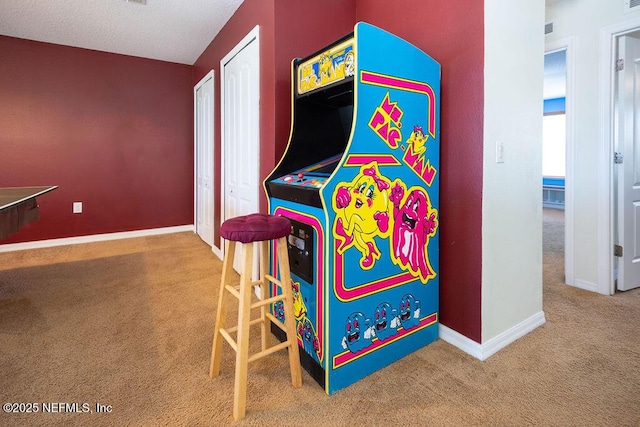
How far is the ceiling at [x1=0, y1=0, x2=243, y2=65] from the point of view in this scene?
3117 mm

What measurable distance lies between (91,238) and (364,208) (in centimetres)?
433

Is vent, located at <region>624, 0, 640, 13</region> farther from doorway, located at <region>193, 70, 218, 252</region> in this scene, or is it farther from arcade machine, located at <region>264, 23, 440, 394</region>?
doorway, located at <region>193, 70, 218, 252</region>

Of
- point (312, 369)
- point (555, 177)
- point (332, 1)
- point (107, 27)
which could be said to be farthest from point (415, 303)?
point (555, 177)

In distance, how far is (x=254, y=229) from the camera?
138cm

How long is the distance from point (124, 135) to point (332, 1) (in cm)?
347

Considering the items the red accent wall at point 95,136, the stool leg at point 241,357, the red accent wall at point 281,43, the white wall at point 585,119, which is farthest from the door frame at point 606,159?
the red accent wall at point 95,136

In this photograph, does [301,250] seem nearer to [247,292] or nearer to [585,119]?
[247,292]

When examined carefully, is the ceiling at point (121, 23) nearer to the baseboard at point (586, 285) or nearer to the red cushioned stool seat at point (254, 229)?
the red cushioned stool seat at point (254, 229)

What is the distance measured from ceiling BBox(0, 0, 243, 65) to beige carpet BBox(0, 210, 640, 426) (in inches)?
100

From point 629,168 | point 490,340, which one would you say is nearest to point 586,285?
point 629,168

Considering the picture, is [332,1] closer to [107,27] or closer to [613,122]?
[613,122]

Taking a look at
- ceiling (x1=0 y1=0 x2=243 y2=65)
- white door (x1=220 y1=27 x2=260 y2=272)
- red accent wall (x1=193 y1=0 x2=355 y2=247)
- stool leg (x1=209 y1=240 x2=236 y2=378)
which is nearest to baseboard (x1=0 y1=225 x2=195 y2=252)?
white door (x1=220 y1=27 x2=260 y2=272)

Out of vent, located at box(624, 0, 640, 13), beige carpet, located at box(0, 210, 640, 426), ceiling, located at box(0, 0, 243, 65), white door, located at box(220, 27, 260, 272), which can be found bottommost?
beige carpet, located at box(0, 210, 640, 426)

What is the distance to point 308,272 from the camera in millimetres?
1622
